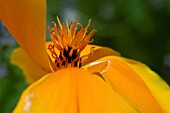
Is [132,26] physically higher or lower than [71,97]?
lower

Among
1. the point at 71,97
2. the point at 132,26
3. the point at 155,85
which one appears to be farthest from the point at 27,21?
the point at 132,26

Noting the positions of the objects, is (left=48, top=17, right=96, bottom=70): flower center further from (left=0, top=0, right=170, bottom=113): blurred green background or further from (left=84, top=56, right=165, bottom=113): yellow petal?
(left=0, top=0, right=170, bottom=113): blurred green background

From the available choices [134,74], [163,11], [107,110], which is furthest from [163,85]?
[163,11]

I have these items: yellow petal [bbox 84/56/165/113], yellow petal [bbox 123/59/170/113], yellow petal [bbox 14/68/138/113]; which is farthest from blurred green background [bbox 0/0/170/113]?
yellow petal [bbox 14/68/138/113]

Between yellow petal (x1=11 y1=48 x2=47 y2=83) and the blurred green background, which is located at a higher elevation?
yellow petal (x1=11 y1=48 x2=47 y2=83)

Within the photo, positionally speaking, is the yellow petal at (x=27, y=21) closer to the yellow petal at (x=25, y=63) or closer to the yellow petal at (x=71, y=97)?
the yellow petal at (x=71, y=97)

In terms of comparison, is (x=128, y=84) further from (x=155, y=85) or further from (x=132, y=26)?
(x=132, y=26)
